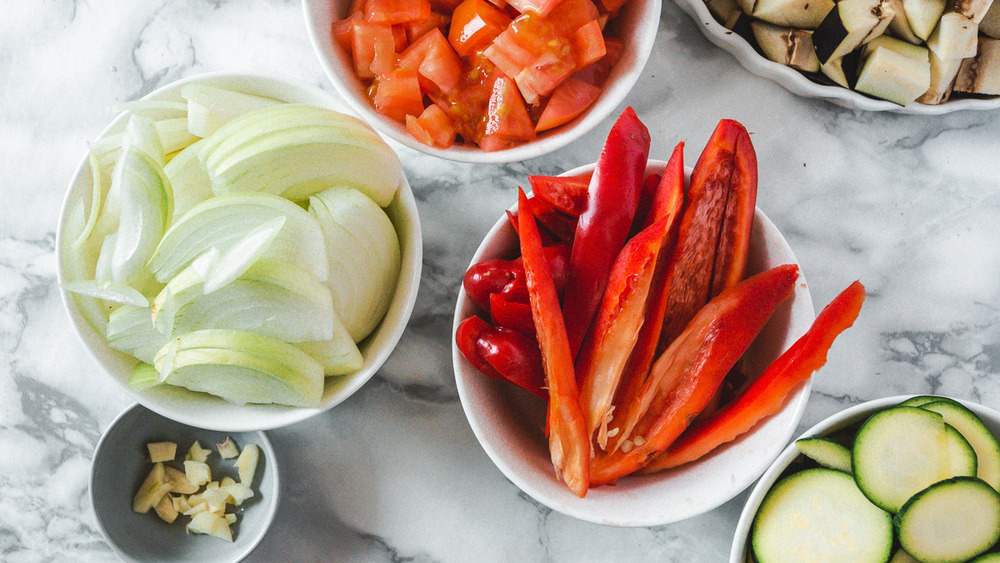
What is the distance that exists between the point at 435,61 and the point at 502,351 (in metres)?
0.43

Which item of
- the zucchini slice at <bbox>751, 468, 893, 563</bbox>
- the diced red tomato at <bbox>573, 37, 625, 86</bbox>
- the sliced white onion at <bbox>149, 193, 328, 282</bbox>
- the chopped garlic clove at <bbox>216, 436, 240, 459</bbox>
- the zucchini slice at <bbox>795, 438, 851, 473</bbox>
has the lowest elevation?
the chopped garlic clove at <bbox>216, 436, 240, 459</bbox>

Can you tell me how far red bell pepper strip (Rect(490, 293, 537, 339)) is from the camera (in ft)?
3.12

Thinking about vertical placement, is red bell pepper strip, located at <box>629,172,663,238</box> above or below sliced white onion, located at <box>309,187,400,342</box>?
above

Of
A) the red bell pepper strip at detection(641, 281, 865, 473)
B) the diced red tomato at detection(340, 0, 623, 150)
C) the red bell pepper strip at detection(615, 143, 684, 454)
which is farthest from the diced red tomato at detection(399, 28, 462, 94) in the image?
the red bell pepper strip at detection(641, 281, 865, 473)

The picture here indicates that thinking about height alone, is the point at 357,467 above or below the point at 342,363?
below

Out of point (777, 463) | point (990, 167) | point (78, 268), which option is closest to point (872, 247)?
point (990, 167)

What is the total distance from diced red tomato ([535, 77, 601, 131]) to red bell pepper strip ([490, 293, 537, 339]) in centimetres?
27

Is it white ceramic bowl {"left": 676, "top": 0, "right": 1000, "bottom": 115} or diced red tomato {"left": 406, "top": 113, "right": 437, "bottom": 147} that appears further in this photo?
white ceramic bowl {"left": 676, "top": 0, "right": 1000, "bottom": 115}

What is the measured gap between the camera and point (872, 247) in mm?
1227

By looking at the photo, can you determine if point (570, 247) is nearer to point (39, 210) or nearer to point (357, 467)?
point (357, 467)

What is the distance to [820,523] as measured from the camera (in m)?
0.93

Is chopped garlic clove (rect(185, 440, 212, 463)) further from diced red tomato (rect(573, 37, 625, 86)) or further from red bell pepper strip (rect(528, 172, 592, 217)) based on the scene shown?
diced red tomato (rect(573, 37, 625, 86))

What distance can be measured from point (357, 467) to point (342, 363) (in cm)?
30

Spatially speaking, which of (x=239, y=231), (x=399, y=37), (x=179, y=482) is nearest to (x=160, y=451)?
(x=179, y=482)
